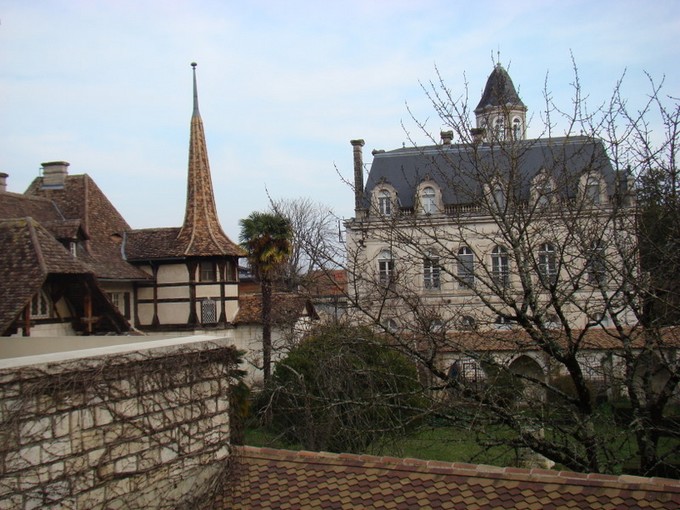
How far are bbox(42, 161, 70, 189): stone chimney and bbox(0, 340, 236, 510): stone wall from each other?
69.6 ft

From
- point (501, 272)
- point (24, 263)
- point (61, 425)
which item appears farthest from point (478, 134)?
point (24, 263)

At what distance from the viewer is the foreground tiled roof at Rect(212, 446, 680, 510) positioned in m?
Answer: 6.59

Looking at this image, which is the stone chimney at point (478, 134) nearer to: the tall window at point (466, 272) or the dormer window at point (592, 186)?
the dormer window at point (592, 186)

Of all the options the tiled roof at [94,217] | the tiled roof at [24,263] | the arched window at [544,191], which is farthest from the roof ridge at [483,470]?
the tiled roof at [94,217]

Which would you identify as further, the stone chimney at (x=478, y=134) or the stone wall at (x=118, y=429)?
the stone chimney at (x=478, y=134)

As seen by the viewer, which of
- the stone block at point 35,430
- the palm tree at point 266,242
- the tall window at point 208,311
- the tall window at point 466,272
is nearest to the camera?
the stone block at point 35,430

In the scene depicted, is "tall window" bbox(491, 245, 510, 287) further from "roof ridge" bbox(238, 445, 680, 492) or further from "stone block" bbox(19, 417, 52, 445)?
"stone block" bbox(19, 417, 52, 445)

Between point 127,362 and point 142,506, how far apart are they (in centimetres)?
135

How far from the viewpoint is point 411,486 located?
733 cm

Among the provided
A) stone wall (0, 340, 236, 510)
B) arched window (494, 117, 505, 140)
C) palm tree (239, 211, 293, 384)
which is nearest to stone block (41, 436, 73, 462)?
stone wall (0, 340, 236, 510)

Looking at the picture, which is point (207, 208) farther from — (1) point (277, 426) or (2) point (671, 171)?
(2) point (671, 171)

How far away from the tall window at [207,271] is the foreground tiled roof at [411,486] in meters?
18.6

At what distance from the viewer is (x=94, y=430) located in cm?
655

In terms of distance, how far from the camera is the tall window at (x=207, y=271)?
87.7 ft
